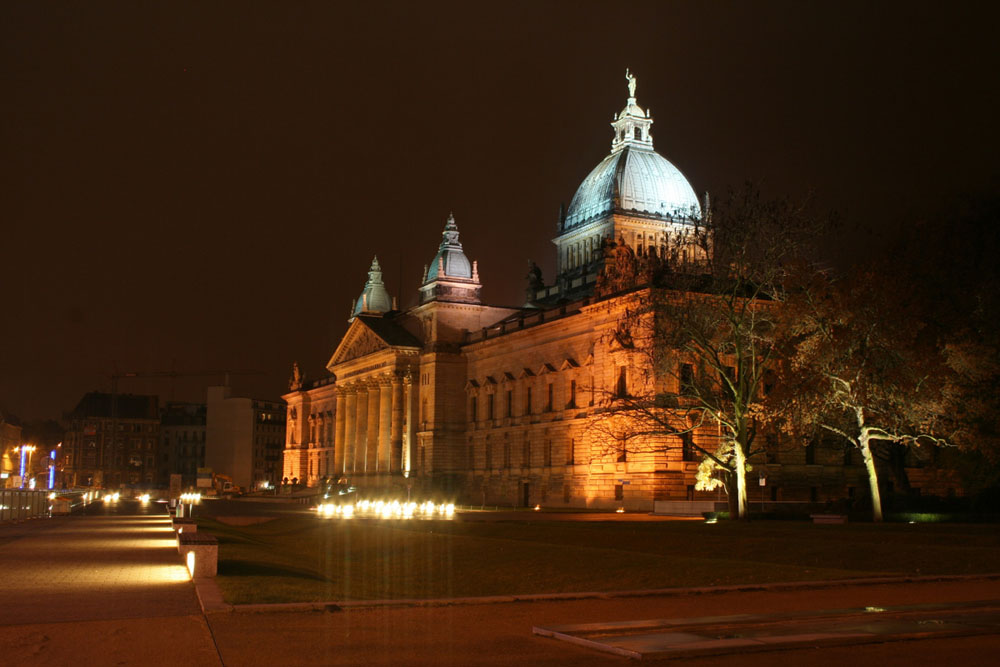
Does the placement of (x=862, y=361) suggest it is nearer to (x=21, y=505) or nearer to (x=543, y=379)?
(x=21, y=505)

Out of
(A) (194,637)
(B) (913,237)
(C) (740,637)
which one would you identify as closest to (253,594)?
(A) (194,637)

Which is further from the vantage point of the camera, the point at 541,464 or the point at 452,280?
the point at 452,280

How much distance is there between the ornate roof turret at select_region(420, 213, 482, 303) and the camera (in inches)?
4365

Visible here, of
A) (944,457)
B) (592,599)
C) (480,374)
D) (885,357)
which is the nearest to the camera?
(592,599)

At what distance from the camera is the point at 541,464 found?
91.7 m

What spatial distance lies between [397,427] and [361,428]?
14037 millimetres

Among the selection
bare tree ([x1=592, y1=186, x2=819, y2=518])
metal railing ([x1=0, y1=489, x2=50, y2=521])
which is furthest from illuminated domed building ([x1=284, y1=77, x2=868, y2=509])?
metal railing ([x1=0, y1=489, x2=50, y2=521])

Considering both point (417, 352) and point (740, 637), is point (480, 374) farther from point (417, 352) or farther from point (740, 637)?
point (740, 637)

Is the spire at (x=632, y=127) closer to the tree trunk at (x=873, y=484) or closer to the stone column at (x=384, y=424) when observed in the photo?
the stone column at (x=384, y=424)

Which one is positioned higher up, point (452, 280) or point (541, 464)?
point (452, 280)

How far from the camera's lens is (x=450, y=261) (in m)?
→ 114

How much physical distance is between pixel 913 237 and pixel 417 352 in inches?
2610

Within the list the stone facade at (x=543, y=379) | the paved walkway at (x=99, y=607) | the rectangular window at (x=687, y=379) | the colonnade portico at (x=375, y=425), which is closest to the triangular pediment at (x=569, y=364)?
the stone facade at (x=543, y=379)

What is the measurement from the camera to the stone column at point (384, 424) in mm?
115312
